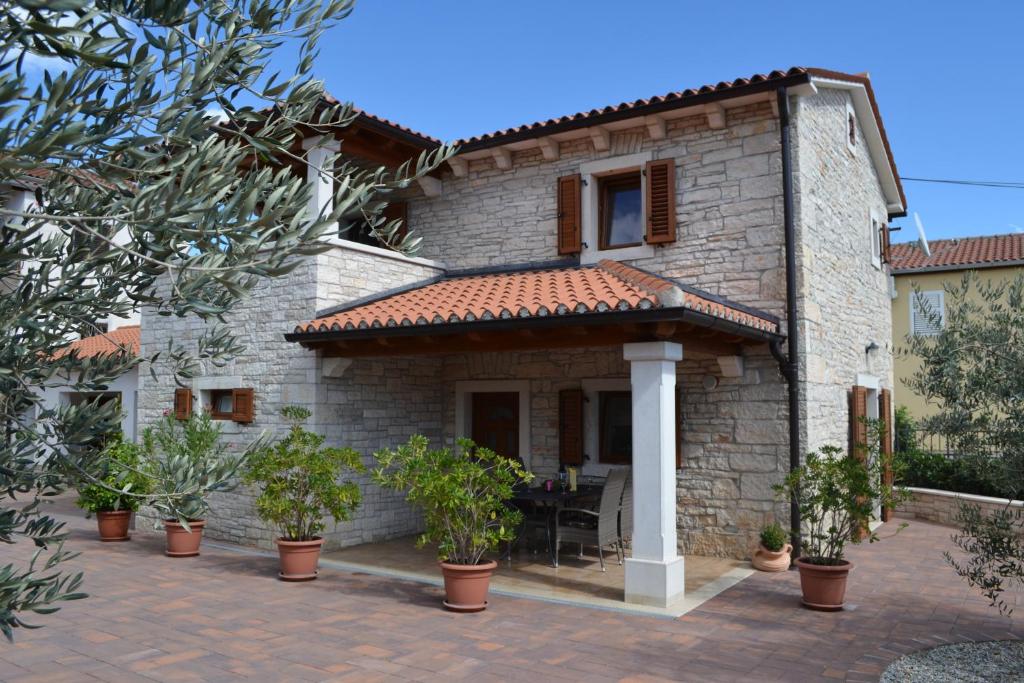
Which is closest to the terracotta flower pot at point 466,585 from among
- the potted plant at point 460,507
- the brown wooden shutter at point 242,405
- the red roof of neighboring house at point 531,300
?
the potted plant at point 460,507

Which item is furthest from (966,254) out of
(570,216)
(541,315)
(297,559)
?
(297,559)

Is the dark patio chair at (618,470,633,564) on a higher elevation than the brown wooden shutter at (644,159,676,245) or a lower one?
lower

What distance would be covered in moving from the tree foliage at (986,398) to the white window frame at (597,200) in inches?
191

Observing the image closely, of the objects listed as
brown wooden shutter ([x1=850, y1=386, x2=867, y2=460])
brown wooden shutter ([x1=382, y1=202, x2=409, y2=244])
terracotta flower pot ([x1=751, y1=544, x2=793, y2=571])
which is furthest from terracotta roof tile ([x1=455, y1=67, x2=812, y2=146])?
terracotta flower pot ([x1=751, y1=544, x2=793, y2=571])

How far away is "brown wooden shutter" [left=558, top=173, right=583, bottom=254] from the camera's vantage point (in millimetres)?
10289

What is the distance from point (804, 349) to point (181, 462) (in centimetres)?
762

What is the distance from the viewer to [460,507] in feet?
22.9

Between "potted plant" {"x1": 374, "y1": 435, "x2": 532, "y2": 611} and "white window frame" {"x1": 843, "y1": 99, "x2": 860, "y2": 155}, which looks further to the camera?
"white window frame" {"x1": 843, "y1": 99, "x2": 860, "y2": 155}

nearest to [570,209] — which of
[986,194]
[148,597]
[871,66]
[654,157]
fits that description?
[654,157]

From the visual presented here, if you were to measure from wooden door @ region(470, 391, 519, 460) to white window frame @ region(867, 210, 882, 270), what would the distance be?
21.6 feet

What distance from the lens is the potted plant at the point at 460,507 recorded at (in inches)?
269

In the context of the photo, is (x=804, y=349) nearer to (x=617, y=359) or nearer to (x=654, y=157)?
(x=617, y=359)

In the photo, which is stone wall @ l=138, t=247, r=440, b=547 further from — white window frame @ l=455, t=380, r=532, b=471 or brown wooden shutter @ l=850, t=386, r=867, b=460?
brown wooden shutter @ l=850, t=386, r=867, b=460

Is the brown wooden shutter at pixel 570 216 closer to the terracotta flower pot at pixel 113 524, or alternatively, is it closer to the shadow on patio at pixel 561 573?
the shadow on patio at pixel 561 573
